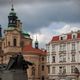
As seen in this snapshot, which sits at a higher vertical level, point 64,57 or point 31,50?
point 31,50

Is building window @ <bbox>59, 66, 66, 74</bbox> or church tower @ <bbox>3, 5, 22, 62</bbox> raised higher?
church tower @ <bbox>3, 5, 22, 62</bbox>

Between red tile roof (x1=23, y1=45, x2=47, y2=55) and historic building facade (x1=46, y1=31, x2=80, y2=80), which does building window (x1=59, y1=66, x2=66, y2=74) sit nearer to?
historic building facade (x1=46, y1=31, x2=80, y2=80)

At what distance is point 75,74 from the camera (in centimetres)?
9156

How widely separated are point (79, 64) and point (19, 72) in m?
51.4

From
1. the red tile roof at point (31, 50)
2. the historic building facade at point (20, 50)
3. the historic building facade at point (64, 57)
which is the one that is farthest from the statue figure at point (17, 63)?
the red tile roof at point (31, 50)

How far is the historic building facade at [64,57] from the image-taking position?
91688mm

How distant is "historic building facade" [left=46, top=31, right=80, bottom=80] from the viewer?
91688mm

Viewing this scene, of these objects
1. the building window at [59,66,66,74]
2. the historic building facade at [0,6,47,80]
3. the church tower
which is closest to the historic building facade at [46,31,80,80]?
the building window at [59,66,66,74]

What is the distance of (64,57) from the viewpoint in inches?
3711

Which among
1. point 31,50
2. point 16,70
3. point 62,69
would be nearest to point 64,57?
point 62,69

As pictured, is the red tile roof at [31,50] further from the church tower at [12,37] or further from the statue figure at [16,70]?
the statue figure at [16,70]

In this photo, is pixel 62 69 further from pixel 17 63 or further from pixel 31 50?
pixel 17 63

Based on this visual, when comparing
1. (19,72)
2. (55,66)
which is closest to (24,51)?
(55,66)

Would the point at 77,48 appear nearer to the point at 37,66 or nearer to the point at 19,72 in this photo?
the point at 37,66
